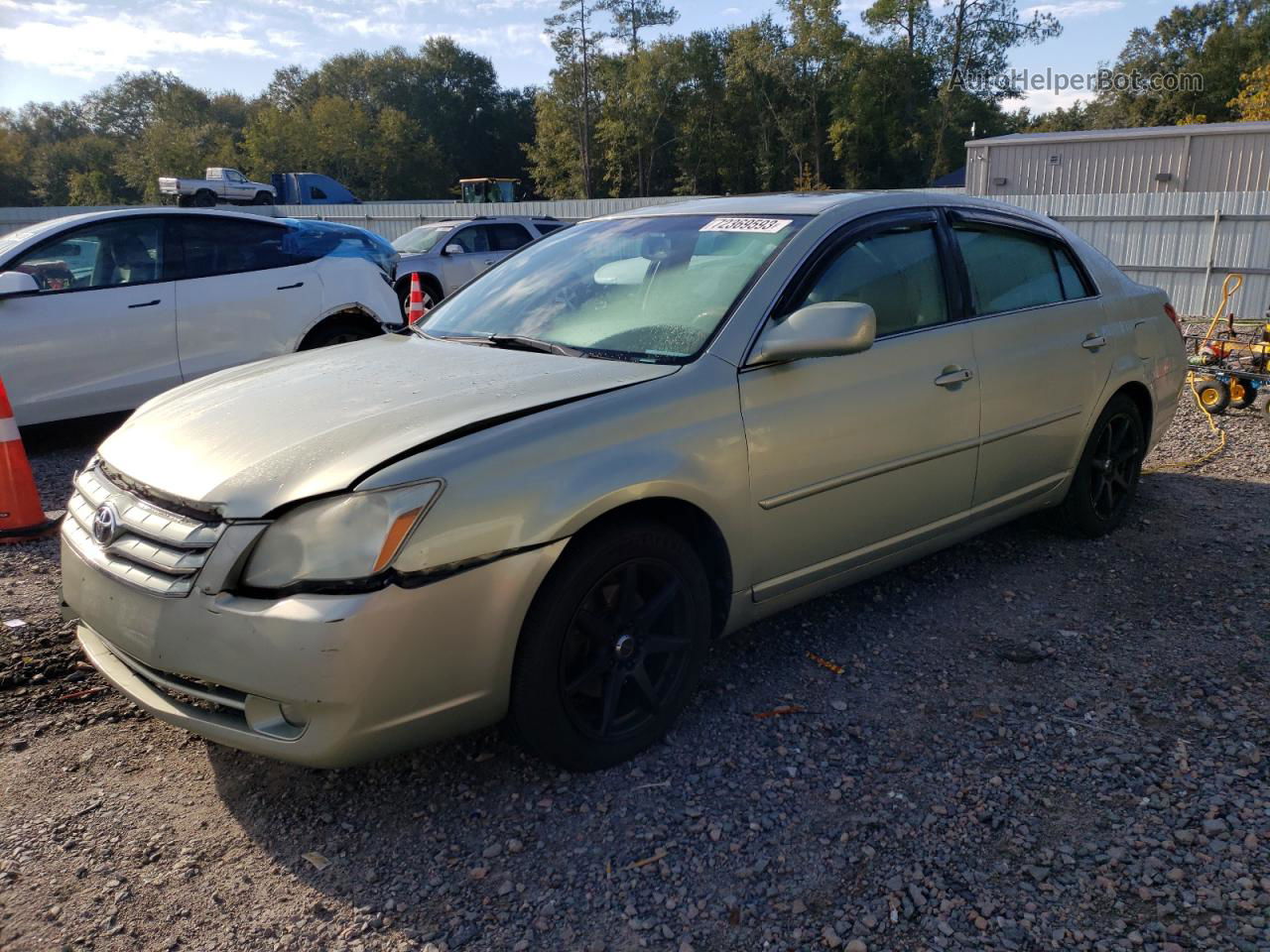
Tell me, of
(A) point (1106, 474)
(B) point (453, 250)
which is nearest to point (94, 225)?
(A) point (1106, 474)

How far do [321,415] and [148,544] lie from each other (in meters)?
0.57

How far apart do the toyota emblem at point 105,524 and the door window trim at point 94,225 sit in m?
4.36

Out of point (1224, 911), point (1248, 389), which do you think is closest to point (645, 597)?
point (1224, 911)

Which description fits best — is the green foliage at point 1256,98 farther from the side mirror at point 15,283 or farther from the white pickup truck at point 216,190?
the side mirror at point 15,283

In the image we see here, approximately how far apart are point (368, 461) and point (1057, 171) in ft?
→ 92.2

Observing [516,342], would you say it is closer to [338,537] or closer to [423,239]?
[338,537]

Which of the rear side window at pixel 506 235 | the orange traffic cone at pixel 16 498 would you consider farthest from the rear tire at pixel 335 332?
the rear side window at pixel 506 235

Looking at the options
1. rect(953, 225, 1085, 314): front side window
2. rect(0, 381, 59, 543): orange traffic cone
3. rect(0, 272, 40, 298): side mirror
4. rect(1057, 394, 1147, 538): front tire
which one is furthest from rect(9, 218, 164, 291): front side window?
rect(1057, 394, 1147, 538): front tire

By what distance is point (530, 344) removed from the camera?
11.1ft

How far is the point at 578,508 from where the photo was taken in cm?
257

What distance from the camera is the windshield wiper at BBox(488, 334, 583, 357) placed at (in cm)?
327

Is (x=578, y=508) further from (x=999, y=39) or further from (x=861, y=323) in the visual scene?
(x=999, y=39)

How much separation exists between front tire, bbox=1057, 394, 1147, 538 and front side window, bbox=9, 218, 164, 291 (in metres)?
5.99

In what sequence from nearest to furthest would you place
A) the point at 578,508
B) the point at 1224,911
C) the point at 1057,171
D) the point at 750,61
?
the point at 1224,911
the point at 578,508
the point at 1057,171
the point at 750,61
